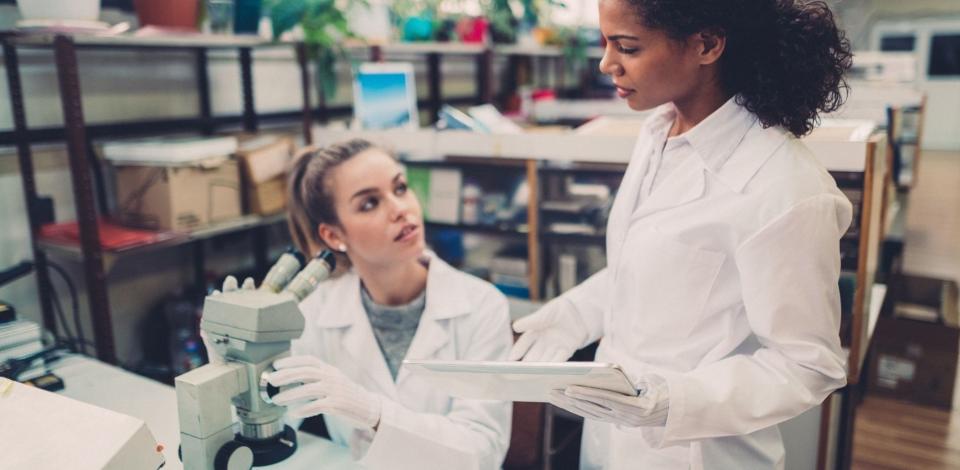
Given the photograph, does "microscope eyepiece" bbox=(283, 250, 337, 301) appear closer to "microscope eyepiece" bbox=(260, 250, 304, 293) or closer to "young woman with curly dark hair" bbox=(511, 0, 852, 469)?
"microscope eyepiece" bbox=(260, 250, 304, 293)

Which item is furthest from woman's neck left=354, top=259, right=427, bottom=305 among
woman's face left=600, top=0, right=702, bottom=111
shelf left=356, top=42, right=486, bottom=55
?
shelf left=356, top=42, right=486, bottom=55

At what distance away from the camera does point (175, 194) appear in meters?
A: 2.16

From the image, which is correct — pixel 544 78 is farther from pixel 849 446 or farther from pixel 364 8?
pixel 849 446

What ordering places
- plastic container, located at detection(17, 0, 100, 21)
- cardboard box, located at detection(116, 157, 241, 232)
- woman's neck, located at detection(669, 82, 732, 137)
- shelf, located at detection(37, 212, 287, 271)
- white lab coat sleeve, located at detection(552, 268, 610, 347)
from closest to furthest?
1. woman's neck, located at detection(669, 82, 732, 137)
2. white lab coat sleeve, located at detection(552, 268, 610, 347)
3. plastic container, located at detection(17, 0, 100, 21)
4. shelf, located at detection(37, 212, 287, 271)
5. cardboard box, located at detection(116, 157, 241, 232)

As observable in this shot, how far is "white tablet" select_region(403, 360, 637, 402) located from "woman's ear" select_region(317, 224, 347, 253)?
68cm

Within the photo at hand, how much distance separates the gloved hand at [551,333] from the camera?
130cm

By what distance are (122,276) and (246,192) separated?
0.55m

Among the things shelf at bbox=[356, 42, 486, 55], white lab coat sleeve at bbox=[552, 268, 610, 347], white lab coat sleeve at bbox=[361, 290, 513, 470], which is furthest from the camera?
shelf at bbox=[356, 42, 486, 55]

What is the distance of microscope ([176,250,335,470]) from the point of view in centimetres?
108

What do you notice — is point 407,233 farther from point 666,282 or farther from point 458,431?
point 666,282

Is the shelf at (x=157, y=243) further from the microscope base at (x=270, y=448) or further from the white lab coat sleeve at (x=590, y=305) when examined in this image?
the white lab coat sleeve at (x=590, y=305)

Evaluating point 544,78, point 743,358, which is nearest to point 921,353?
point 743,358

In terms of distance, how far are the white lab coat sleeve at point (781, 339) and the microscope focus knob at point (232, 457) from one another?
25.0 inches

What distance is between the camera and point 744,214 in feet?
3.28
